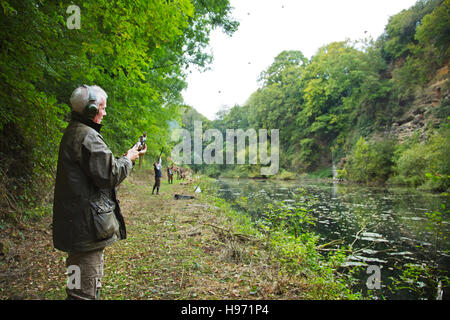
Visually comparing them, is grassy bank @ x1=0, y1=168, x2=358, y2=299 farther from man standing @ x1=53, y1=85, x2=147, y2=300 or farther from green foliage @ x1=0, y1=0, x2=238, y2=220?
green foliage @ x1=0, y1=0, x2=238, y2=220

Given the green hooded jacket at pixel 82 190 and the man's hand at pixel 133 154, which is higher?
the man's hand at pixel 133 154

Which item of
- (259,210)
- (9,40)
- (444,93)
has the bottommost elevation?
(259,210)

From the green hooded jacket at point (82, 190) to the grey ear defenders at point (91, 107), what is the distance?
0.14 meters

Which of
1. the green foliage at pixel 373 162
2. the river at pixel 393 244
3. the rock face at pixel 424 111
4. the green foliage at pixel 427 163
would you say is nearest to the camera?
the river at pixel 393 244

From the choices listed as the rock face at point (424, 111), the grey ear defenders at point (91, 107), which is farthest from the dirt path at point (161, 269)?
the rock face at point (424, 111)

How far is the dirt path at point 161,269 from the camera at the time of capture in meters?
3.20

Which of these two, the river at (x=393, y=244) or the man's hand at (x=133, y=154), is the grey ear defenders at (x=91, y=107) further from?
the river at (x=393, y=244)

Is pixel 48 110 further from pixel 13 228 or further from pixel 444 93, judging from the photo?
pixel 444 93

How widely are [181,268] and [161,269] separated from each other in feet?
1.07

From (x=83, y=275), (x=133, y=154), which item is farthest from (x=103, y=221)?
(x=133, y=154)

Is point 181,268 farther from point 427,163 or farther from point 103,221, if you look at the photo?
point 427,163
